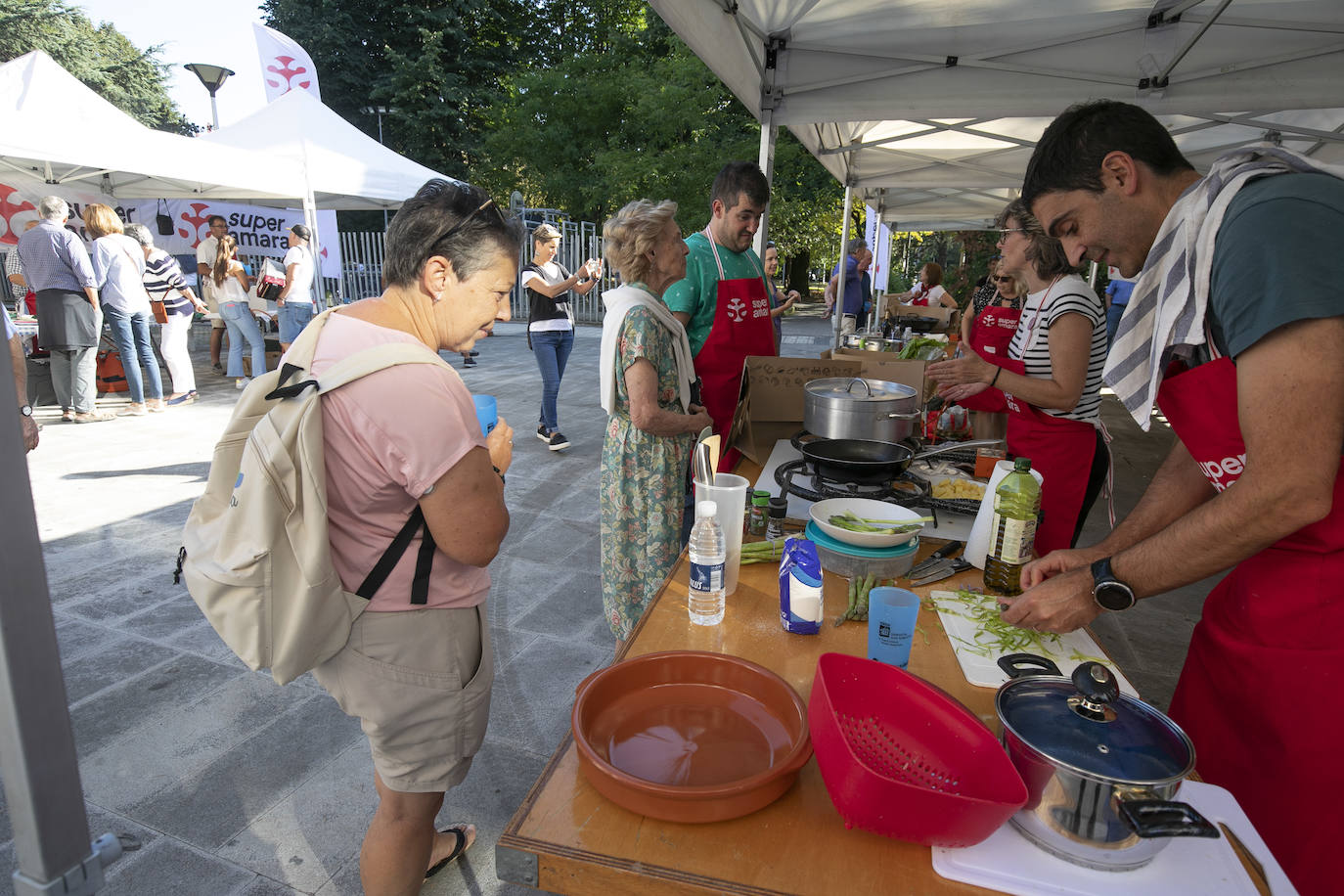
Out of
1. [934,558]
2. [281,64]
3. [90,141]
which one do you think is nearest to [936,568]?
[934,558]

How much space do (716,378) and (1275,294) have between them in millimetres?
2279

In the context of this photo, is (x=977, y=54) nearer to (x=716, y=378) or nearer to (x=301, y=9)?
(x=716, y=378)

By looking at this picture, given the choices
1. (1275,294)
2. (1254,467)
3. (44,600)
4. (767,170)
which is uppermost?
(767,170)

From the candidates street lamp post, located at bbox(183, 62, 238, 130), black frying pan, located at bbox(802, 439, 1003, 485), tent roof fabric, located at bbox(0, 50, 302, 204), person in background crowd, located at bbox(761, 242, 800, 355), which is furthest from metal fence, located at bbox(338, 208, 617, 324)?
black frying pan, located at bbox(802, 439, 1003, 485)

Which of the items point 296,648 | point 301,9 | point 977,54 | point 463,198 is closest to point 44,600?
point 296,648

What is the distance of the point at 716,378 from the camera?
325 centimetres

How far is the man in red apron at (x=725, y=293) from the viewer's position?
3146 mm

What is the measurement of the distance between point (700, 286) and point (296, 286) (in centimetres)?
716

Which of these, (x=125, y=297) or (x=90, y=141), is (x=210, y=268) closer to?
(x=125, y=297)

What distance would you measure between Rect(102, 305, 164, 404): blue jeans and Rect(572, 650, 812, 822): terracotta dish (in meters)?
7.72

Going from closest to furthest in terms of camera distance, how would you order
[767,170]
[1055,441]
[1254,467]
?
[1254,467]
[1055,441]
[767,170]

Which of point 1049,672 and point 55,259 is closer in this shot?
point 1049,672

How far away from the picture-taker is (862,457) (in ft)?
7.54

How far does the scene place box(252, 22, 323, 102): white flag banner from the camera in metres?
11.2
